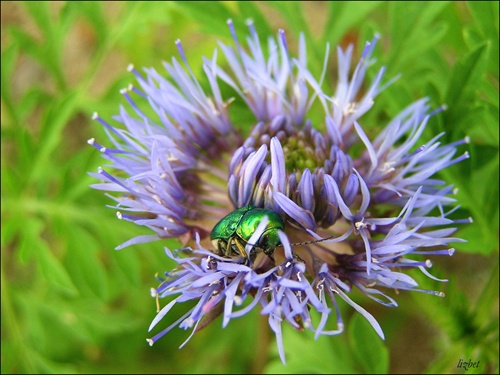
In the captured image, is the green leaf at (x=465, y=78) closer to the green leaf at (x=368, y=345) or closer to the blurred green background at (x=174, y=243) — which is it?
the blurred green background at (x=174, y=243)

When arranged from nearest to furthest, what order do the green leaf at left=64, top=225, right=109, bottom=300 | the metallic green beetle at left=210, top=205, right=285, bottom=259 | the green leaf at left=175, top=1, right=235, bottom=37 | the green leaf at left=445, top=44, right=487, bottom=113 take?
the metallic green beetle at left=210, top=205, right=285, bottom=259
the green leaf at left=445, top=44, right=487, bottom=113
the green leaf at left=175, top=1, right=235, bottom=37
the green leaf at left=64, top=225, right=109, bottom=300

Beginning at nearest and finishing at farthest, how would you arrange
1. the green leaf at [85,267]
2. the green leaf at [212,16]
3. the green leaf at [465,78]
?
the green leaf at [465,78] → the green leaf at [212,16] → the green leaf at [85,267]

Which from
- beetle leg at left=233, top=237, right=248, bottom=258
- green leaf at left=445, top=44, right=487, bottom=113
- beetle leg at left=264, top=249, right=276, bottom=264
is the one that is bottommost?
beetle leg at left=264, top=249, right=276, bottom=264

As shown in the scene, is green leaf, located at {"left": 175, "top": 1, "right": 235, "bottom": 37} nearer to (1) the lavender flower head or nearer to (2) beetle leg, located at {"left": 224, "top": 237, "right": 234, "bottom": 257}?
(1) the lavender flower head

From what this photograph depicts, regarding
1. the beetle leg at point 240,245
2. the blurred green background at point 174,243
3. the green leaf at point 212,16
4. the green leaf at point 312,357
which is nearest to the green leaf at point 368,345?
the blurred green background at point 174,243

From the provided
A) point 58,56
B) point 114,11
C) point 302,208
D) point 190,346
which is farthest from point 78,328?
point 114,11

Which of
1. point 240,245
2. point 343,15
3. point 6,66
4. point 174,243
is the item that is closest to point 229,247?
point 240,245

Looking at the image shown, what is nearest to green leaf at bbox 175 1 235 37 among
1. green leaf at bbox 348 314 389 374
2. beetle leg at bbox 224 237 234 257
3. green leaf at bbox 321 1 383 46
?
green leaf at bbox 321 1 383 46

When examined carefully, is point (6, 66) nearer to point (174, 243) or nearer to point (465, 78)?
point (174, 243)
